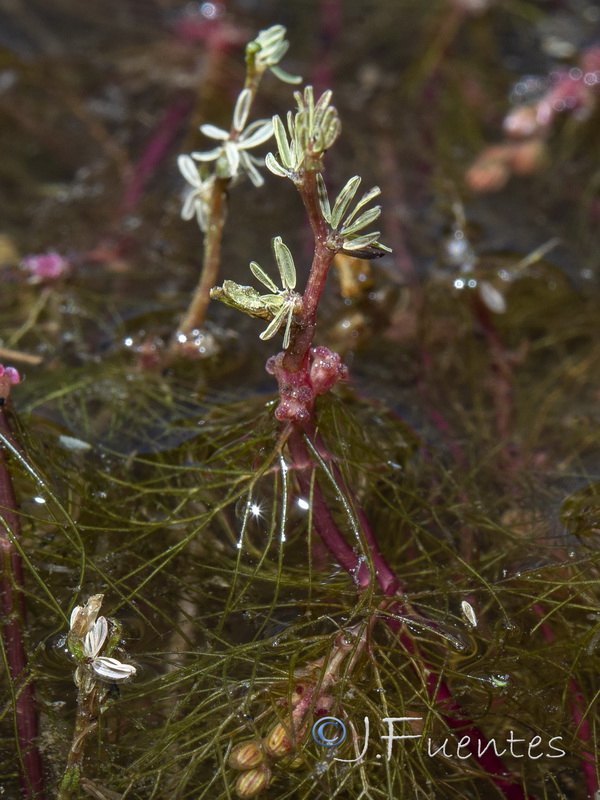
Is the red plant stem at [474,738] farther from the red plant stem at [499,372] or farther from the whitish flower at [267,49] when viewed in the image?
the whitish flower at [267,49]

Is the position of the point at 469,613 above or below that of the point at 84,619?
below

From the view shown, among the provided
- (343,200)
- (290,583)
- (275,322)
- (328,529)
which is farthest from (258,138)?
(290,583)

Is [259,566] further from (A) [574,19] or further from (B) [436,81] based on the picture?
(A) [574,19]

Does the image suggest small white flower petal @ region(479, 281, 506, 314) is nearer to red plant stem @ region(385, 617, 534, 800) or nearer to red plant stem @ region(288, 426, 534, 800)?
red plant stem @ region(288, 426, 534, 800)

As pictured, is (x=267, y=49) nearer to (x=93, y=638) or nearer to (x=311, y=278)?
(x=311, y=278)

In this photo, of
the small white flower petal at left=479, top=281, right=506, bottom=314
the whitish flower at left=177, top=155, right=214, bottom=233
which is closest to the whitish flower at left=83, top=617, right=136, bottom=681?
the whitish flower at left=177, top=155, right=214, bottom=233

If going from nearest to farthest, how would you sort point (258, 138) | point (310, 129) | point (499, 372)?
point (310, 129) → point (258, 138) → point (499, 372)

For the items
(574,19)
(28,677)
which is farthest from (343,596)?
(574,19)
